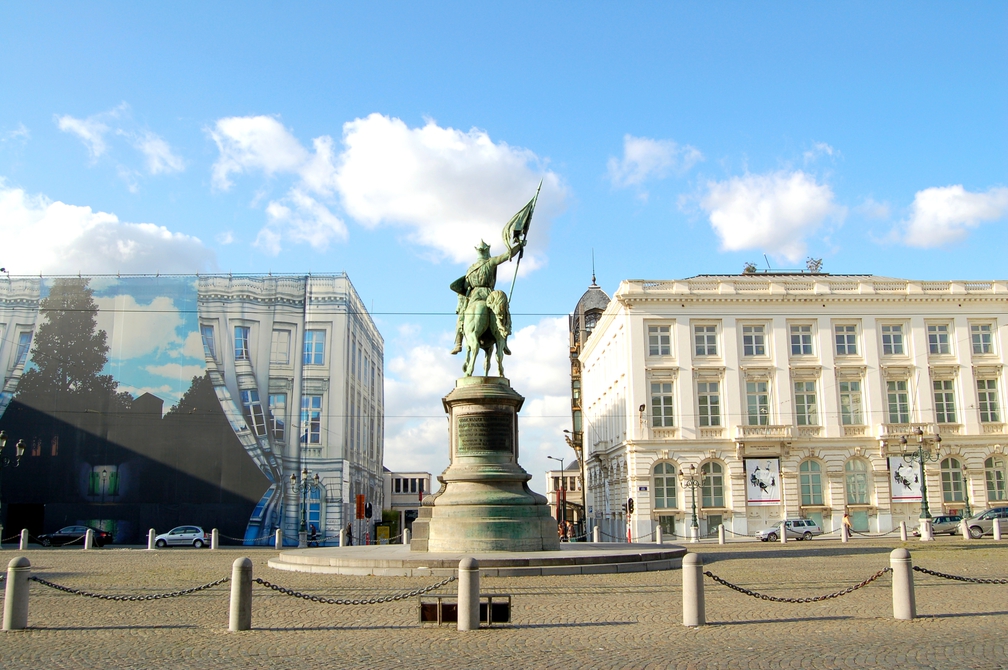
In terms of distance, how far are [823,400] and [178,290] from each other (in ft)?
128

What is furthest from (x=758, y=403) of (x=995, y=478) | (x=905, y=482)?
(x=995, y=478)

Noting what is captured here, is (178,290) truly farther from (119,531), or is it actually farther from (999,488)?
(999,488)

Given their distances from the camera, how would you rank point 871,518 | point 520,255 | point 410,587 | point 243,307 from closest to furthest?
point 410,587, point 520,255, point 871,518, point 243,307

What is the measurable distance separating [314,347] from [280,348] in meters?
2.03

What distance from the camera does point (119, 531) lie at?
51.2 metres

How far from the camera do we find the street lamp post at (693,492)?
1885 inches

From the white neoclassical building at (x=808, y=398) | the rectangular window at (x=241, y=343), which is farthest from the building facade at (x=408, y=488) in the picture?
the white neoclassical building at (x=808, y=398)

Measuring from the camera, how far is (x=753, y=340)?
176 ft

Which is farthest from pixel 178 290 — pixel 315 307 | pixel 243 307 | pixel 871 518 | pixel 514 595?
pixel 514 595

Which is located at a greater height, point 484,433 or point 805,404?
point 805,404

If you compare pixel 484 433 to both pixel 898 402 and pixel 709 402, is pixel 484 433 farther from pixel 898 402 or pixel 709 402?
pixel 898 402

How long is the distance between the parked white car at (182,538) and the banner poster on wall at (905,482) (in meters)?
37.2

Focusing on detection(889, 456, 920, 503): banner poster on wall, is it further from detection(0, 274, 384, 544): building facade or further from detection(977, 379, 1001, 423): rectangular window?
detection(0, 274, 384, 544): building facade

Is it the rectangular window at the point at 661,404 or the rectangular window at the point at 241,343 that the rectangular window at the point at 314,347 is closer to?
the rectangular window at the point at 241,343
